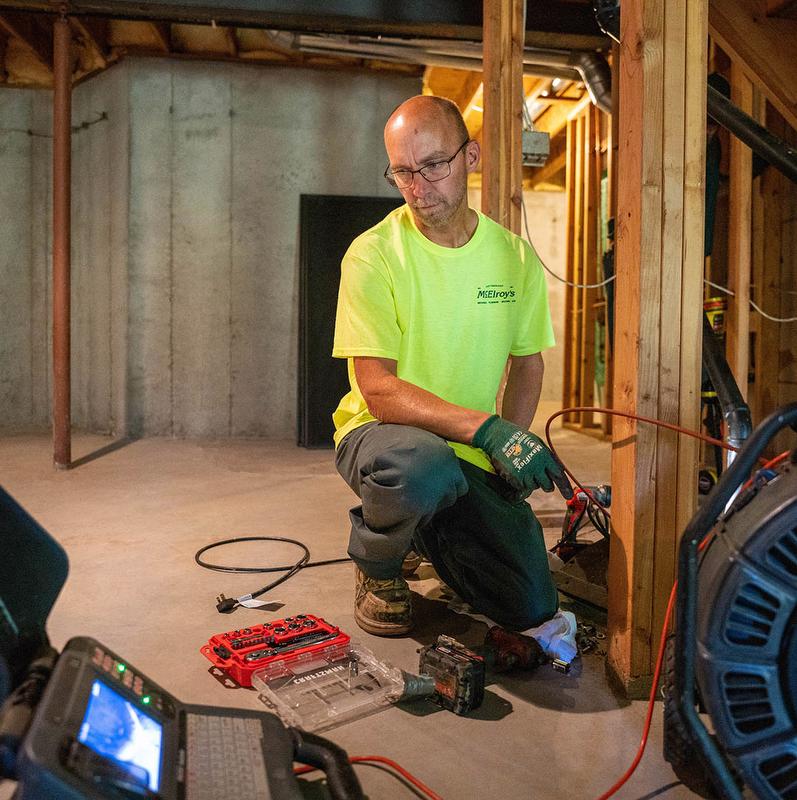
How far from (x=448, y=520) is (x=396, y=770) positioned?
0.66 metres

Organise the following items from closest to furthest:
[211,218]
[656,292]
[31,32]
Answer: [656,292] → [31,32] → [211,218]

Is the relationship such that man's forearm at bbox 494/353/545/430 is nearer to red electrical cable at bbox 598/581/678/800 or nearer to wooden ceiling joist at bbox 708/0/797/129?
red electrical cable at bbox 598/581/678/800

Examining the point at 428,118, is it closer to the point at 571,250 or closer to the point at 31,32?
the point at 31,32

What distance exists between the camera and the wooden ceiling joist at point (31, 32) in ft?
15.7

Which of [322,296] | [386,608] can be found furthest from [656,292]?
[322,296]

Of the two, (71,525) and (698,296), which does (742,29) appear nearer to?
(698,296)

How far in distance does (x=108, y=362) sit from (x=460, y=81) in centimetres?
339

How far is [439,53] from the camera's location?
14.5 feet

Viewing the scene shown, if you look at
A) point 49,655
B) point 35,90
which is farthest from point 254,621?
point 35,90

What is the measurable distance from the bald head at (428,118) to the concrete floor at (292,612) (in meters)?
1.18

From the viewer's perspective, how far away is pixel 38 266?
5773 millimetres

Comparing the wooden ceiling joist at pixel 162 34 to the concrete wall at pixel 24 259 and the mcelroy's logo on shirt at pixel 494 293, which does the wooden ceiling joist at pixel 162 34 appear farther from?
the mcelroy's logo on shirt at pixel 494 293

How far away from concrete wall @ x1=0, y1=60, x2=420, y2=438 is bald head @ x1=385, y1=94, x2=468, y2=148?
3716 mm

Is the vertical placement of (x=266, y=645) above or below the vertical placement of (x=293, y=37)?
below
